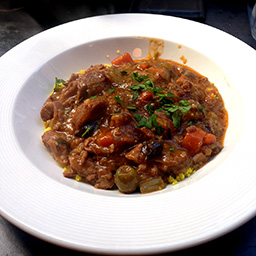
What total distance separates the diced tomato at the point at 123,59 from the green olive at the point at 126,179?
2449mm

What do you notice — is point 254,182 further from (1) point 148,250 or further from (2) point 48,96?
(2) point 48,96

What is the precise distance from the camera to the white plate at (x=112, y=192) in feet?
7.56

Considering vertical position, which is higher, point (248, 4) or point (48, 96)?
point (248, 4)

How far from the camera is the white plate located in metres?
2.30

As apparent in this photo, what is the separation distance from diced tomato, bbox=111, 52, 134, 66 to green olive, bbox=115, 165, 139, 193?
96.4 inches

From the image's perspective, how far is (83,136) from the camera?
143 inches

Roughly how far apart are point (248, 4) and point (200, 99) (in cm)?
454

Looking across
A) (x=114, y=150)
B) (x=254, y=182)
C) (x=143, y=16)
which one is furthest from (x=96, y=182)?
(x=143, y=16)

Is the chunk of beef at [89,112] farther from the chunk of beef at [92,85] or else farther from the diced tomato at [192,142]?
the diced tomato at [192,142]

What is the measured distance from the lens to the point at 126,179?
3133 mm

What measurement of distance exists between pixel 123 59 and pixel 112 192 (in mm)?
2718

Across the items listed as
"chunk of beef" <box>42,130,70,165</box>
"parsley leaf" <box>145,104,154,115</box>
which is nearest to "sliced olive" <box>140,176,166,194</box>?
"parsley leaf" <box>145,104,154,115</box>

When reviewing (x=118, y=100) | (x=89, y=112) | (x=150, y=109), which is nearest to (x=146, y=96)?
(x=150, y=109)

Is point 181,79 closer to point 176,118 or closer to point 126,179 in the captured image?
point 176,118
